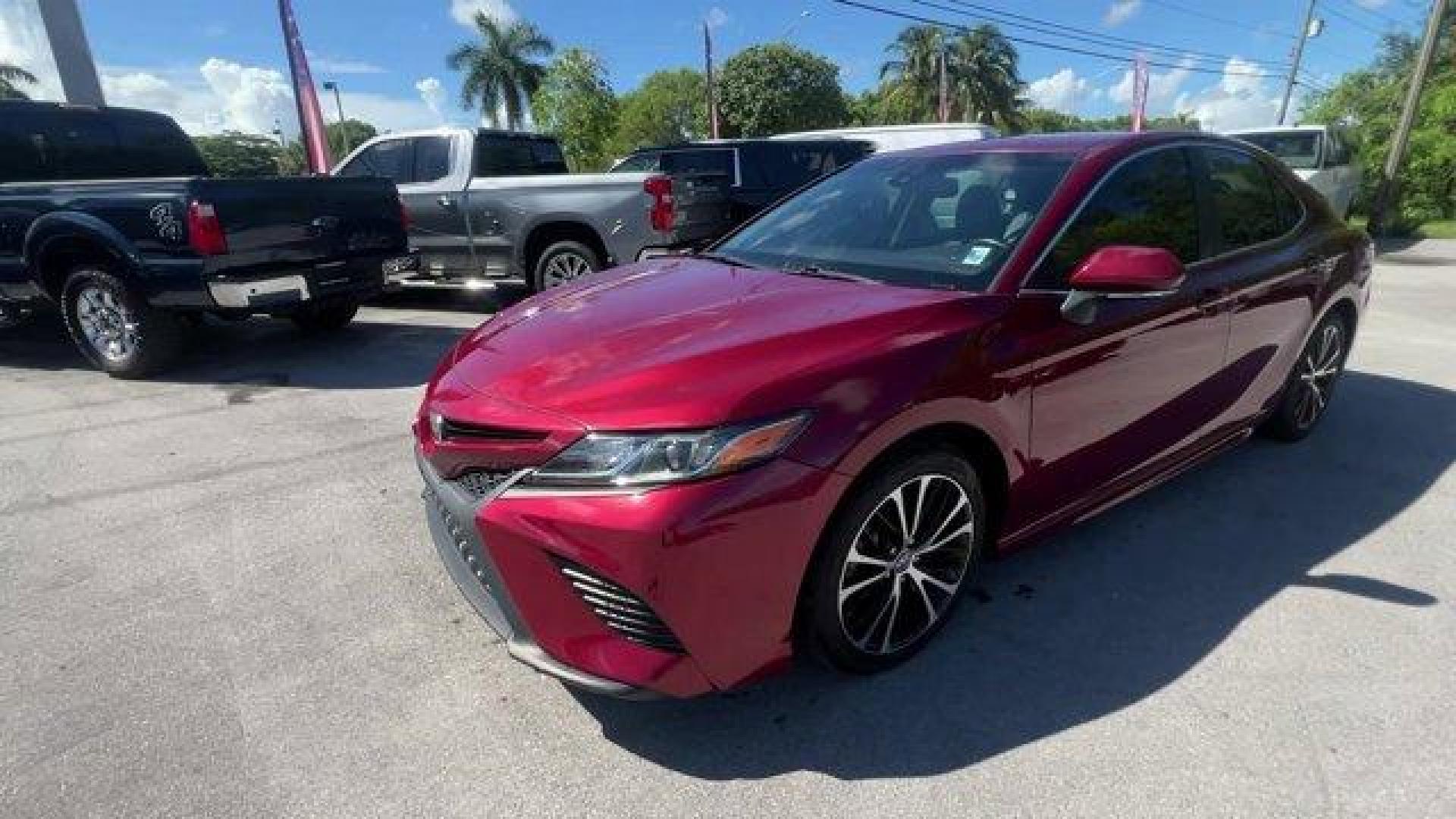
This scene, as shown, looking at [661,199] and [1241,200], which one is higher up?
[1241,200]

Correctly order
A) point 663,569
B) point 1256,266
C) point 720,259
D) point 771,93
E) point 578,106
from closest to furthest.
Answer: point 663,569 < point 720,259 < point 1256,266 < point 578,106 < point 771,93

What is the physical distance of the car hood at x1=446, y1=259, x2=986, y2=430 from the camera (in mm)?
2061

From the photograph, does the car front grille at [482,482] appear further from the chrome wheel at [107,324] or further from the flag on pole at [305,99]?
the flag on pole at [305,99]

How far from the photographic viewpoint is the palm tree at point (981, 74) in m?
43.3

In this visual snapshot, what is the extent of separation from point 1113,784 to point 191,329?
756 centimetres

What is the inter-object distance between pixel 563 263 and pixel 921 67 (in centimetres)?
4157

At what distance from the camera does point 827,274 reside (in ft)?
9.48

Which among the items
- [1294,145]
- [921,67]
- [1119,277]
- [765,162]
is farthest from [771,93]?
[1119,277]

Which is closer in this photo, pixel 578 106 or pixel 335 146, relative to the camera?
pixel 578 106

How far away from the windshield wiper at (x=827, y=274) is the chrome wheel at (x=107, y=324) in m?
5.40

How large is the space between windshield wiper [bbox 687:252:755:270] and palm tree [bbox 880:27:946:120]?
44.4 metres

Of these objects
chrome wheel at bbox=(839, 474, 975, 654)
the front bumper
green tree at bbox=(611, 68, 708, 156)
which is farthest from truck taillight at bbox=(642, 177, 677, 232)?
green tree at bbox=(611, 68, 708, 156)

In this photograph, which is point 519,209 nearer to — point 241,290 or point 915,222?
point 241,290

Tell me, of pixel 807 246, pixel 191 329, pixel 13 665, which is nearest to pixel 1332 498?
pixel 807 246
